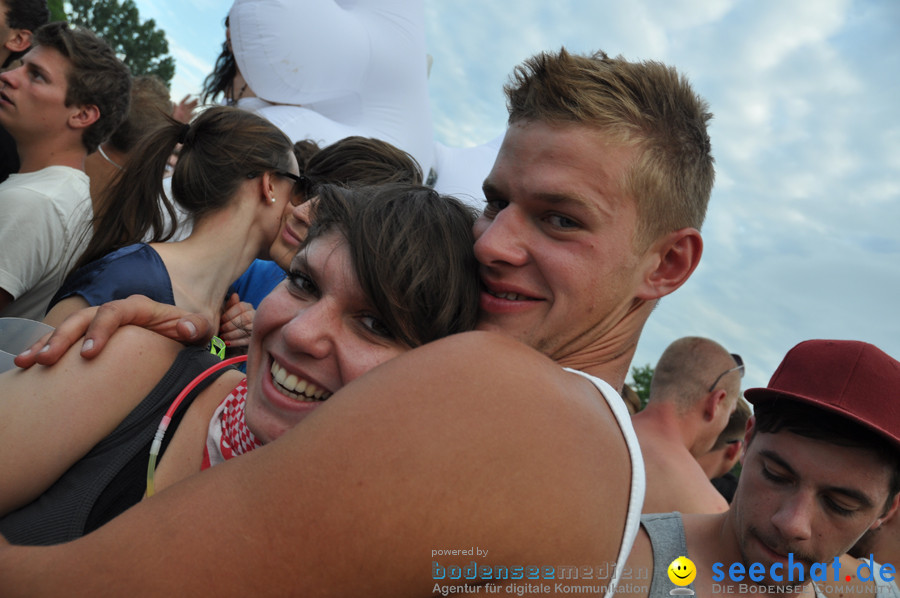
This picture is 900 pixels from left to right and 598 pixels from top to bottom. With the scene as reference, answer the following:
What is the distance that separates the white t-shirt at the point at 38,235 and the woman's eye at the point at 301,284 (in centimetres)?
188

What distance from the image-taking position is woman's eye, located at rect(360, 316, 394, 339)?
1.53 metres

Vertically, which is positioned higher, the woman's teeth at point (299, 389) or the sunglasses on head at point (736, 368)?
the sunglasses on head at point (736, 368)

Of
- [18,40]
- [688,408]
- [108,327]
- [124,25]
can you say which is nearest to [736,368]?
[688,408]

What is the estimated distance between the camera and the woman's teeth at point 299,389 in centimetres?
150

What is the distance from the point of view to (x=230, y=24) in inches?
193

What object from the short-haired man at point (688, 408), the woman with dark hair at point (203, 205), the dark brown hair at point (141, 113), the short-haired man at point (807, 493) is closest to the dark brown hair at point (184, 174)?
the woman with dark hair at point (203, 205)

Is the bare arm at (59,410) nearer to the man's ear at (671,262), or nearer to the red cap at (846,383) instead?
the man's ear at (671,262)

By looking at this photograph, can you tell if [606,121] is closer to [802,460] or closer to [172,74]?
[802,460]

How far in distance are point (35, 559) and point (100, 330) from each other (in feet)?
2.23

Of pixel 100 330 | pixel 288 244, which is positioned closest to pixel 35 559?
A: pixel 100 330

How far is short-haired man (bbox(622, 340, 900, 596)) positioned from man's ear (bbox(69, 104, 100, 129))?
11.9ft

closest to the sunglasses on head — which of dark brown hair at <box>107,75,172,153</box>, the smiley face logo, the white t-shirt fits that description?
the smiley face logo

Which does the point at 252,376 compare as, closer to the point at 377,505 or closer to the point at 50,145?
the point at 377,505

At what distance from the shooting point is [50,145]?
381 cm
